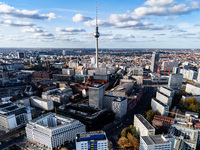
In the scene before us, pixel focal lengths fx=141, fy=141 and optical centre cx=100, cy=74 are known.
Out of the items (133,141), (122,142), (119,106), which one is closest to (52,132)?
(122,142)

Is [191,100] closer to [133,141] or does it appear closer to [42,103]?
[133,141]

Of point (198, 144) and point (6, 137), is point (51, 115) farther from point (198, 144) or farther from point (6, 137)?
point (198, 144)

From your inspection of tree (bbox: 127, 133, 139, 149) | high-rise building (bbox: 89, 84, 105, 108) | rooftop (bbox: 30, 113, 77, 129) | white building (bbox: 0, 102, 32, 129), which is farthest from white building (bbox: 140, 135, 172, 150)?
white building (bbox: 0, 102, 32, 129)

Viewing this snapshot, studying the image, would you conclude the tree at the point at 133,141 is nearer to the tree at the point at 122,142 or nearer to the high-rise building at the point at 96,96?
the tree at the point at 122,142

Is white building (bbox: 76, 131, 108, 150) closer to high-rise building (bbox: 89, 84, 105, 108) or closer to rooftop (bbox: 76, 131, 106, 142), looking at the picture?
rooftop (bbox: 76, 131, 106, 142)

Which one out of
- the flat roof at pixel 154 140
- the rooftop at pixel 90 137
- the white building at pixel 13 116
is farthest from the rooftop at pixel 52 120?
the flat roof at pixel 154 140

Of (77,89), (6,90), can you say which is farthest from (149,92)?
(6,90)

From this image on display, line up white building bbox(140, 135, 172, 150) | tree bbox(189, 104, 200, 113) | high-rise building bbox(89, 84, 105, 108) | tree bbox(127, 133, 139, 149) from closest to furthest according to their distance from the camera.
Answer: white building bbox(140, 135, 172, 150), tree bbox(127, 133, 139, 149), tree bbox(189, 104, 200, 113), high-rise building bbox(89, 84, 105, 108)
